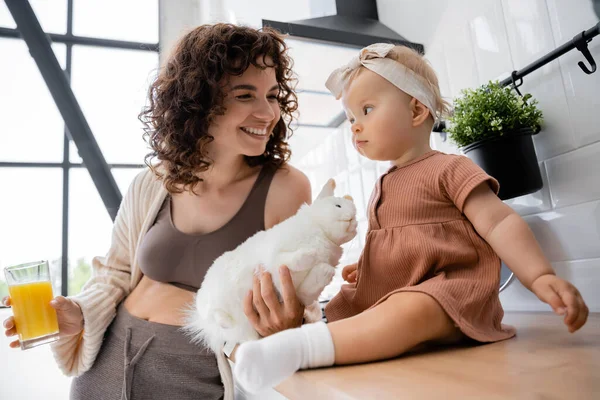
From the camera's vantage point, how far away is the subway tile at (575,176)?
3.16ft

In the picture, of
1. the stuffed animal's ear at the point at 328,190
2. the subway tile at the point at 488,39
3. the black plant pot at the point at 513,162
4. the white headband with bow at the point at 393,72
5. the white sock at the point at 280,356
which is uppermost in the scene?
the subway tile at the point at 488,39

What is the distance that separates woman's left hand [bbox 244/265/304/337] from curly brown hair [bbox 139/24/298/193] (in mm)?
571

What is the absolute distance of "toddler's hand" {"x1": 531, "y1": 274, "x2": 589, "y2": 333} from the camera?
1.82 feet

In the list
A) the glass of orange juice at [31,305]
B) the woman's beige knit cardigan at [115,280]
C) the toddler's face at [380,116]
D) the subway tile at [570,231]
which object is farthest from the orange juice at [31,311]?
the subway tile at [570,231]

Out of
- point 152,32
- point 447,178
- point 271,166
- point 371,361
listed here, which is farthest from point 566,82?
point 152,32

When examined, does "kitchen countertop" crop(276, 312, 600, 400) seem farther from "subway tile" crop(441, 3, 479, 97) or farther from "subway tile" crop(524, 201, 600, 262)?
"subway tile" crop(441, 3, 479, 97)

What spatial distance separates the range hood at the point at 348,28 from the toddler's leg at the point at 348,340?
1.09 metres

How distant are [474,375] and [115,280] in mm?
1088

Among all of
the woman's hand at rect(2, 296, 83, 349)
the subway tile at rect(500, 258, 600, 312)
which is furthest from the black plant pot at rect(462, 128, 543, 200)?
the woman's hand at rect(2, 296, 83, 349)

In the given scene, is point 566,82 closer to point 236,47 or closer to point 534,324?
point 534,324

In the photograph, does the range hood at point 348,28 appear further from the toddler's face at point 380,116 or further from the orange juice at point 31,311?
the orange juice at point 31,311

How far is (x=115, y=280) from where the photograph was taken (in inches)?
49.3

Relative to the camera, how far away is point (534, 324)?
2.73ft

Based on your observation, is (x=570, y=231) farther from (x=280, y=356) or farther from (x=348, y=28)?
(x=348, y=28)
